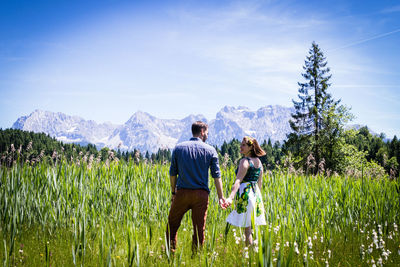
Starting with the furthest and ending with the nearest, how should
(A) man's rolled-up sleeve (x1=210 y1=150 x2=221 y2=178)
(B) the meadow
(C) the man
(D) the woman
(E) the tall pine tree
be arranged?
(E) the tall pine tree, (D) the woman, (A) man's rolled-up sleeve (x1=210 y1=150 x2=221 y2=178), (C) the man, (B) the meadow

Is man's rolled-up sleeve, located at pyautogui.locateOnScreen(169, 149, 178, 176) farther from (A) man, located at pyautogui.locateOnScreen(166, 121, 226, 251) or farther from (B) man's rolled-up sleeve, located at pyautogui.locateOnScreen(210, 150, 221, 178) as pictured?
(B) man's rolled-up sleeve, located at pyautogui.locateOnScreen(210, 150, 221, 178)

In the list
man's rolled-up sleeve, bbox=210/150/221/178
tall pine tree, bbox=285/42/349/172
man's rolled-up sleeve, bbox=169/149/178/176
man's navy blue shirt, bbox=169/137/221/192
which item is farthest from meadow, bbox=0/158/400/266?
tall pine tree, bbox=285/42/349/172

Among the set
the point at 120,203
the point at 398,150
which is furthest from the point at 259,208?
the point at 398,150

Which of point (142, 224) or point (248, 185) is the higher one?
point (248, 185)

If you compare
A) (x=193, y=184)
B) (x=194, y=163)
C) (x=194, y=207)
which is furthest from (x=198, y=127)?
(x=194, y=207)

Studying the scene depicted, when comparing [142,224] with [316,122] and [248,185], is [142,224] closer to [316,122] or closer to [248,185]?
[248,185]

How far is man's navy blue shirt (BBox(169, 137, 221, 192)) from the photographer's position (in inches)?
166

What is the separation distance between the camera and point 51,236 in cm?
499

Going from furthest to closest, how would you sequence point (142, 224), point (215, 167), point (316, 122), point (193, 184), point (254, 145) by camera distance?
point (316, 122) → point (142, 224) → point (254, 145) → point (215, 167) → point (193, 184)

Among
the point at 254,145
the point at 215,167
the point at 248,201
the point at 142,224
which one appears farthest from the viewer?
the point at 142,224

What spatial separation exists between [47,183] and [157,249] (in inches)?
125

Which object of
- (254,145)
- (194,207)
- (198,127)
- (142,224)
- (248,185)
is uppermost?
(198,127)

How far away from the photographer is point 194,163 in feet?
14.0

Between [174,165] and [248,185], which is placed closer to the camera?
[174,165]
